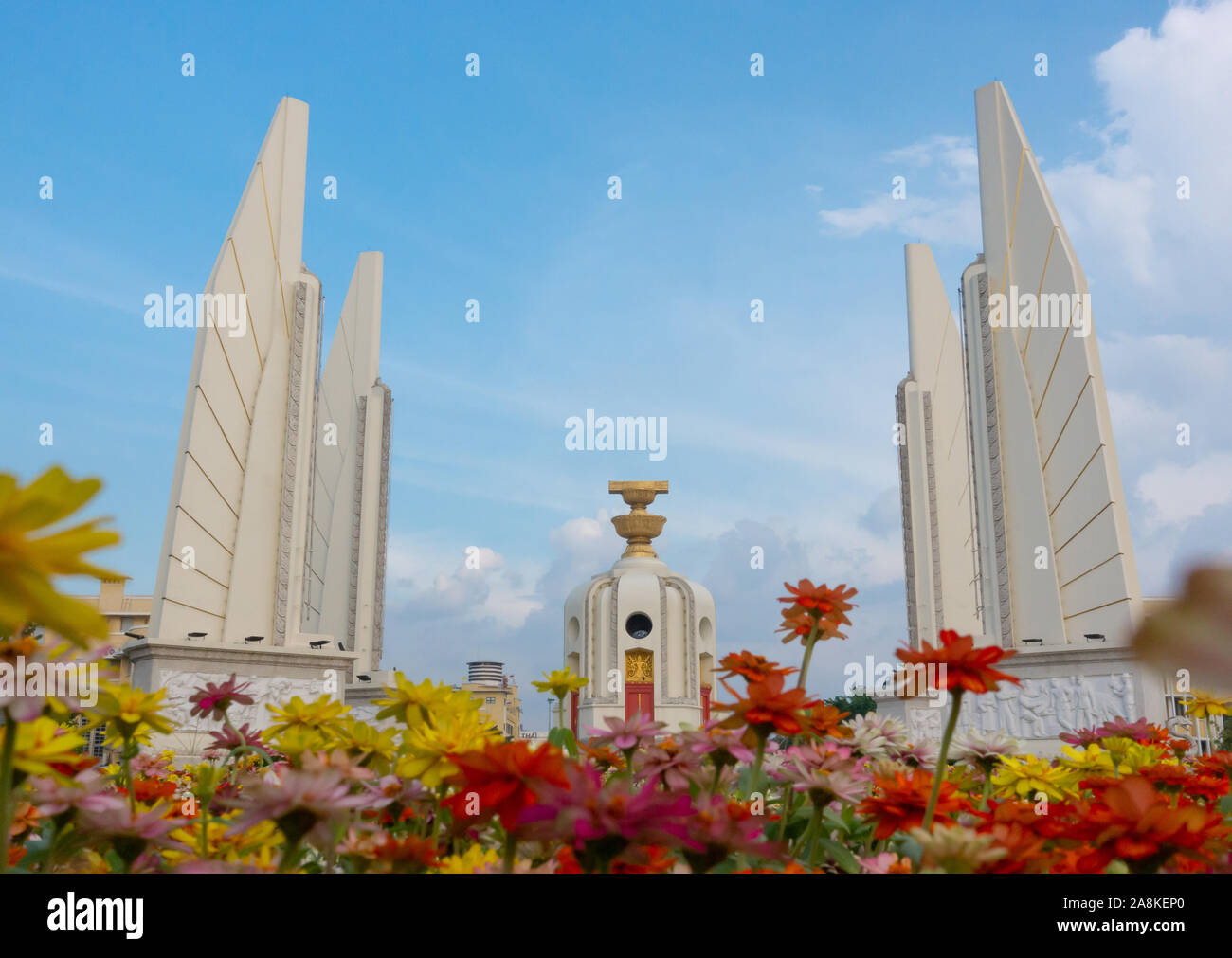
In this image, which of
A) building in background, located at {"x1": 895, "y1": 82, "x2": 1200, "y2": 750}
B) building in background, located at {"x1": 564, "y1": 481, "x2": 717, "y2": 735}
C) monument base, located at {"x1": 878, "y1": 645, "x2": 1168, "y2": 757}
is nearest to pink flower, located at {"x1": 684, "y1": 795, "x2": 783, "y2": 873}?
monument base, located at {"x1": 878, "y1": 645, "x2": 1168, "y2": 757}

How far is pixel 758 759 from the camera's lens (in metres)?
1.15

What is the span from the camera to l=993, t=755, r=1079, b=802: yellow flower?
156cm

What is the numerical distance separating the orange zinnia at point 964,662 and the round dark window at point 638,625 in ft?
69.8

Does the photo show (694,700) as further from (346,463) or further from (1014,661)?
(1014,661)

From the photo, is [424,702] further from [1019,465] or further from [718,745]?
[1019,465]

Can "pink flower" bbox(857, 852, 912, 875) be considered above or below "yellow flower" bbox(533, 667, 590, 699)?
below

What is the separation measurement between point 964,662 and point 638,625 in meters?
21.6

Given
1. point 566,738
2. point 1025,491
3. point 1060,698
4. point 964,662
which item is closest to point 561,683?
point 566,738

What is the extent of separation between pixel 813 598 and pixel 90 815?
1156mm

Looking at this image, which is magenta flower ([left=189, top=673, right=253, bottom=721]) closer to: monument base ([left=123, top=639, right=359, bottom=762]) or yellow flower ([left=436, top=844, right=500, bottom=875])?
yellow flower ([left=436, top=844, right=500, bottom=875])

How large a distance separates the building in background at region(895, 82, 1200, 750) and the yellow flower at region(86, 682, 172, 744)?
32.5 ft

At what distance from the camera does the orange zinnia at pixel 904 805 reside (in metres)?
1.10

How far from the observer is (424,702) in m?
1.24

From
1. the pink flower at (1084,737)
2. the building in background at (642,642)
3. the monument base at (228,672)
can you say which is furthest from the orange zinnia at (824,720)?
the building in background at (642,642)
